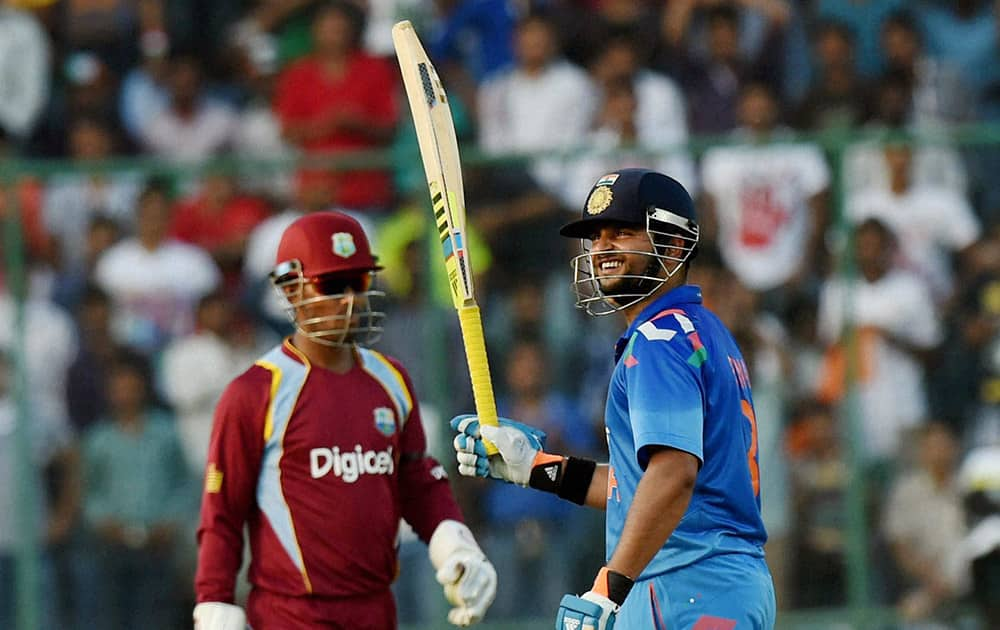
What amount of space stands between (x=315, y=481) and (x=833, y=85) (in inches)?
252

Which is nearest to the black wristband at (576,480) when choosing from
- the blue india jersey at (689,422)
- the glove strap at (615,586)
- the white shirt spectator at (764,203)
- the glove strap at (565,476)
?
the glove strap at (565,476)

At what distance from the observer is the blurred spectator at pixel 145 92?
1234cm

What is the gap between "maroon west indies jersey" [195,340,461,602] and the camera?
646 cm

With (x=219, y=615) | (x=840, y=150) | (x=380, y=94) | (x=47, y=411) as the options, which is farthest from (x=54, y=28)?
(x=219, y=615)

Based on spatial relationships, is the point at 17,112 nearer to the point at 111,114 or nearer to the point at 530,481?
the point at 111,114

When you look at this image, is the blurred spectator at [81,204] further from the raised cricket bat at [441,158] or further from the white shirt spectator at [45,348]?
the raised cricket bat at [441,158]

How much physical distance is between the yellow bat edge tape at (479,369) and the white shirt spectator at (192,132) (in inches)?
242

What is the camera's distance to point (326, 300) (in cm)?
670

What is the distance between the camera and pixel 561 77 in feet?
38.4

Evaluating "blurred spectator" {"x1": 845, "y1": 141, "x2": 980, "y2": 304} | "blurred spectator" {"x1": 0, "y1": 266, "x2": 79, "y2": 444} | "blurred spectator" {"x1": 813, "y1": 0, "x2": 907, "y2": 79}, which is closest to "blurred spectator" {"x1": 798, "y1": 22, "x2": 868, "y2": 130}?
"blurred spectator" {"x1": 813, "y1": 0, "x2": 907, "y2": 79}

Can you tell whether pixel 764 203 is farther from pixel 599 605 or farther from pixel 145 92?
pixel 599 605

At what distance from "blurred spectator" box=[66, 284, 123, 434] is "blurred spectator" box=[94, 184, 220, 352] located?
7 cm

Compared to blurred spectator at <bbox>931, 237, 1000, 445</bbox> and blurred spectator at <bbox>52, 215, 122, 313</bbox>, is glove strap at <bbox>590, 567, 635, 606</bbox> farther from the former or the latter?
blurred spectator at <bbox>52, 215, 122, 313</bbox>

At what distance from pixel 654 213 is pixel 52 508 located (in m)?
5.41
